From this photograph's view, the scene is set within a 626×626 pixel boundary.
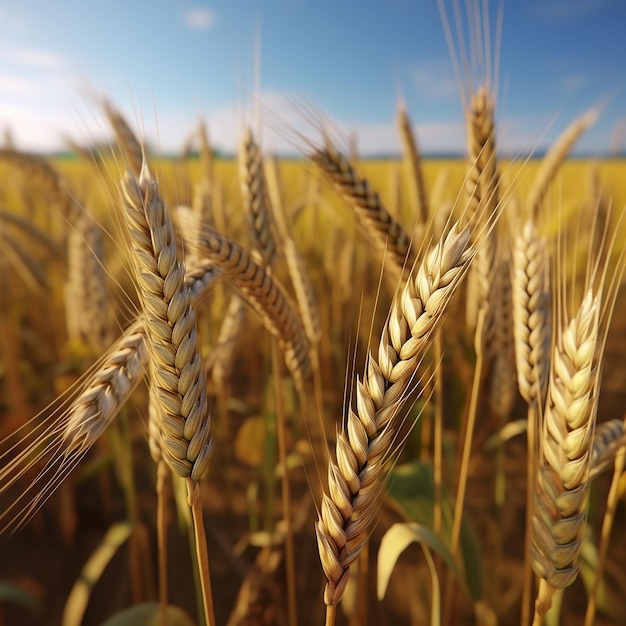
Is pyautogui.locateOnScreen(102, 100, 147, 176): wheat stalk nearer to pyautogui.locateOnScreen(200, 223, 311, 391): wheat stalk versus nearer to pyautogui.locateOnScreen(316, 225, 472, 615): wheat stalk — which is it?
pyautogui.locateOnScreen(200, 223, 311, 391): wheat stalk

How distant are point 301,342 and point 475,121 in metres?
0.67

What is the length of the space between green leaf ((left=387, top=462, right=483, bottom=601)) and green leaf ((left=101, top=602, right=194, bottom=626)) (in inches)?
24.2

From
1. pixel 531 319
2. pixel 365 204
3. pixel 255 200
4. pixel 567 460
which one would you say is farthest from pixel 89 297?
pixel 567 460

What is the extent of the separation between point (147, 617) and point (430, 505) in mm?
769

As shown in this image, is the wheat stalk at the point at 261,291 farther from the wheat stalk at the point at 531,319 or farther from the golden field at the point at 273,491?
the wheat stalk at the point at 531,319

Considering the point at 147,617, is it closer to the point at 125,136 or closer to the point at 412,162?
the point at 125,136

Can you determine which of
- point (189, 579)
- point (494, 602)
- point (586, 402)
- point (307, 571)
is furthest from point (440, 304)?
point (189, 579)

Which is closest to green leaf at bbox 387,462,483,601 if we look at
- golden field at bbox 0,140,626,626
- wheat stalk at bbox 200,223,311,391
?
golden field at bbox 0,140,626,626

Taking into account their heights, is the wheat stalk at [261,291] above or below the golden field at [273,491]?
above

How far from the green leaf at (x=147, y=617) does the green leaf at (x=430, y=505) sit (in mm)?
615

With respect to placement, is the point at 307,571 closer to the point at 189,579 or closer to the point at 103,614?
the point at 189,579

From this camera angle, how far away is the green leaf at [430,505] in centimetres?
119

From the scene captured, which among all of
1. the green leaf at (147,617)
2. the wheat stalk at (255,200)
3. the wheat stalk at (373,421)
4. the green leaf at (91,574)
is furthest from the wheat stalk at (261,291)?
the green leaf at (91,574)

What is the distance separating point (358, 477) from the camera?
591 mm
